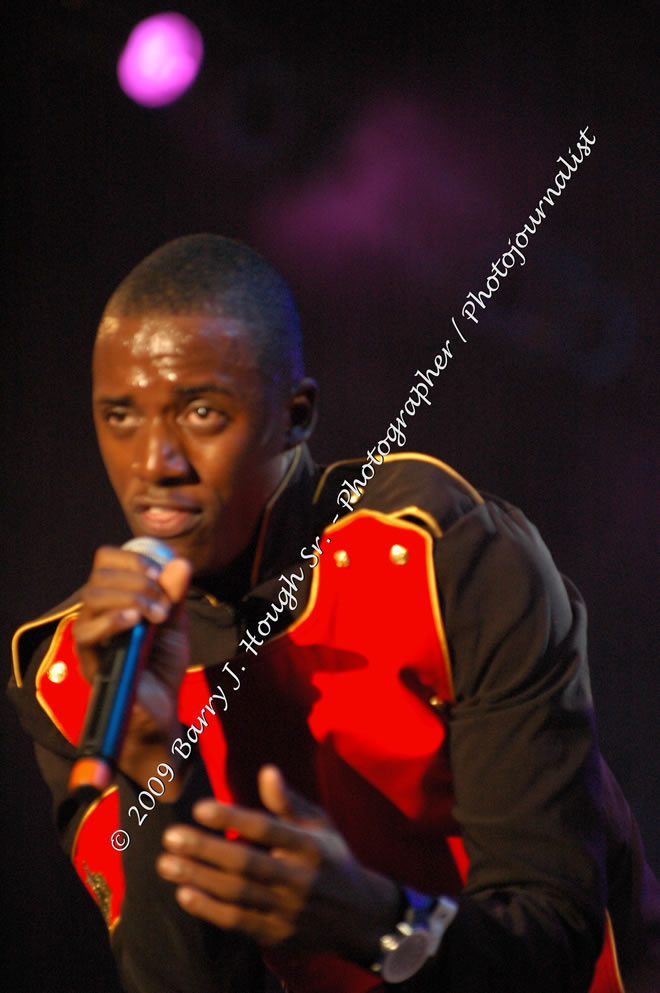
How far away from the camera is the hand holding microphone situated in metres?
0.90

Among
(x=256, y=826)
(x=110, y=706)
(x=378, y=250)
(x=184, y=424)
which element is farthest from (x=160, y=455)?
(x=378, y=250)

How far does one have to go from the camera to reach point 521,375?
2025mm

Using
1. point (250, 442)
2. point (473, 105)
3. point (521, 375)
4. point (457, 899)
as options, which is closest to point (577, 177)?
point (473, 105)

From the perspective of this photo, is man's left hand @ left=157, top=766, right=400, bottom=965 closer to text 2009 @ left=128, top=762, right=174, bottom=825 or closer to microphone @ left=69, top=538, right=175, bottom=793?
microphone @ left=69, top=538, right=175, bottom=793

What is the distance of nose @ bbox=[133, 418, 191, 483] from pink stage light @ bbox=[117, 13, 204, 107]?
1115 mm

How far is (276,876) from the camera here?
91 cm

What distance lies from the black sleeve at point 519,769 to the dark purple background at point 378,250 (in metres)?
0.68

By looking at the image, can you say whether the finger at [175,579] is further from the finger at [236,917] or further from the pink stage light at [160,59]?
the pink stage light at [160,59]

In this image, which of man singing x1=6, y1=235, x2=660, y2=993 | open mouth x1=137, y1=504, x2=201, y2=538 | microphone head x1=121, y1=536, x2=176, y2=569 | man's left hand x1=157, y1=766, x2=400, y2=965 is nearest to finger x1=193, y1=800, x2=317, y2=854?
man's left hand x1=157, y1=766, x2=400, y2=965

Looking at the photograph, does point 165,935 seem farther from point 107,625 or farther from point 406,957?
point 107,625

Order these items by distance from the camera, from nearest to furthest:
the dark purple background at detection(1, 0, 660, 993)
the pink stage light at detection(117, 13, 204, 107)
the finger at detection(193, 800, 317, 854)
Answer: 1. the finger at detection(193, 800, 317, 854)
2. the dark purple background at detection(1, 0, 660, 993)
3. the pink stage light at detection(117, 13, 204, 107)

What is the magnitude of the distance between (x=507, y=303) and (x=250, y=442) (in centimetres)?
87

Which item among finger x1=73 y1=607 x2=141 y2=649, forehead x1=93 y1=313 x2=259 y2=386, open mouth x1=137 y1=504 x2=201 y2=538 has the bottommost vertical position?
finger x1=73 y1=607 x2=141 y2=649

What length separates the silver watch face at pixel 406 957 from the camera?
103 centimetres
